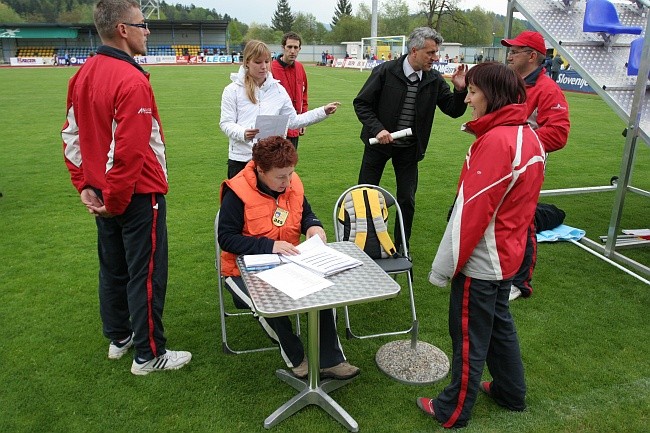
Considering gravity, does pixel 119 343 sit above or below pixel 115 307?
below

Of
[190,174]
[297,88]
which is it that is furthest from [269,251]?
→ [190,174]

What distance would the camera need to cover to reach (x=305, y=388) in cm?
300

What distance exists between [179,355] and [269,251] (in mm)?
1068

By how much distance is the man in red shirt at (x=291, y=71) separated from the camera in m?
6.52

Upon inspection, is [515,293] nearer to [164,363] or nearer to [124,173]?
[164,363]

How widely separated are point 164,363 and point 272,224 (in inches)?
45.5

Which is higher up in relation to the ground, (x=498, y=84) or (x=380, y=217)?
(x=498, y=84)

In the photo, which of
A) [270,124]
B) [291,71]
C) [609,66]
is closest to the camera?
[270,124]

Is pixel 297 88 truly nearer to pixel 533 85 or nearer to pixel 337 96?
pixel 533 85

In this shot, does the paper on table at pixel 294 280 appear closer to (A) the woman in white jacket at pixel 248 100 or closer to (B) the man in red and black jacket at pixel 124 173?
(B) the man in red and black jacket at pixel 124 173

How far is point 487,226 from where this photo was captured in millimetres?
2430

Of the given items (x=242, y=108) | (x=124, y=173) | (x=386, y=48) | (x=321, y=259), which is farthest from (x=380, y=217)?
(x=386, y=48)

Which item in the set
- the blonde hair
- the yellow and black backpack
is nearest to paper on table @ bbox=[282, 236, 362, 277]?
the yellow and black backpack

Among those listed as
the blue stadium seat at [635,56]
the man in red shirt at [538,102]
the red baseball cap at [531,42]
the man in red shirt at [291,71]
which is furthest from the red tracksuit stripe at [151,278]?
the blue stadium seat at [635,56]
